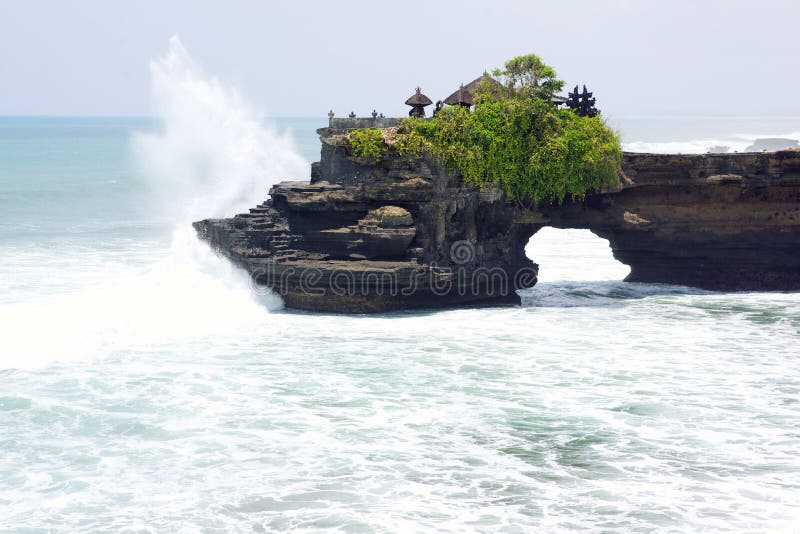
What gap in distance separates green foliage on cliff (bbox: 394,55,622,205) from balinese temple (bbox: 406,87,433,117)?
124 cm

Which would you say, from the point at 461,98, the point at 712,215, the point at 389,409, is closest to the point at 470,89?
the point at 461,98

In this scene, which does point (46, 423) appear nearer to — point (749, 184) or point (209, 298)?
point (209, 298)

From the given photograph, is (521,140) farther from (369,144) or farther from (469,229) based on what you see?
(369,144)

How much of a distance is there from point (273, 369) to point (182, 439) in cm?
454

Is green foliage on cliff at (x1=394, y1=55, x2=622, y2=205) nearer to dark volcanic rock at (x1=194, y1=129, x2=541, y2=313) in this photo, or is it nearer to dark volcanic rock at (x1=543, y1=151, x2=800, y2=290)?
dark volcanic rock at (x1=194, y1=129, x2=541, y2=313)

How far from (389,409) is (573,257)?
920 inches

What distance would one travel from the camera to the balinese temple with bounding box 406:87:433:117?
88.8ft

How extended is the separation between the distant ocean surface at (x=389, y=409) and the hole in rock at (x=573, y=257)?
8.37 ft

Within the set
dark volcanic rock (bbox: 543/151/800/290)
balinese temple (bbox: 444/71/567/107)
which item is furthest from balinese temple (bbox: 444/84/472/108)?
dark volcanic rock (bbox: 543/151/800/290)

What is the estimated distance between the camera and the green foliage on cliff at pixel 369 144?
2589 centimetres

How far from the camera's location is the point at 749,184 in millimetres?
28938

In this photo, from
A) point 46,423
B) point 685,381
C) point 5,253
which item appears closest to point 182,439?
point 46,423

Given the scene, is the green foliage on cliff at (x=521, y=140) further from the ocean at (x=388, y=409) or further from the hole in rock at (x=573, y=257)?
the hole in rock at (x=573, y=257)

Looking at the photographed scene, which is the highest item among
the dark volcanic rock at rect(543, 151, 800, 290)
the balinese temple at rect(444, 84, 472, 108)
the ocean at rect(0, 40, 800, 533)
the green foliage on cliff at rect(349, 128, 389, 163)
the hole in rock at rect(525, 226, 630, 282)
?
the balinese temple at rect(444, 84, 472, 108)
